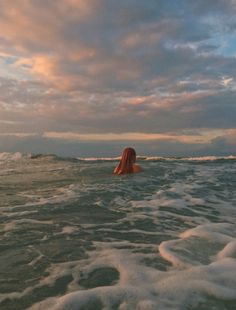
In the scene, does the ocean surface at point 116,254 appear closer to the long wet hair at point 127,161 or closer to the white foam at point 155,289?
the white foam at point 155,289

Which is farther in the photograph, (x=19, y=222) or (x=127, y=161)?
(x=127, y=161)

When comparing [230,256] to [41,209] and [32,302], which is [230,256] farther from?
[41,209]

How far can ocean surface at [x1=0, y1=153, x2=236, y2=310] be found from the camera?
10.5 feet

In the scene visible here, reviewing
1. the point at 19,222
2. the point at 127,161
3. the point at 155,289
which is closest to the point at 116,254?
the point at 155,289

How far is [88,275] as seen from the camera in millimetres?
3705

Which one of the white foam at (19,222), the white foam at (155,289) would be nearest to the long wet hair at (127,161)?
the white foam at (19,222)

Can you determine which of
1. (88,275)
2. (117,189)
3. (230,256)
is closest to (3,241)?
(88,275)

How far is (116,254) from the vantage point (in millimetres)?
4359

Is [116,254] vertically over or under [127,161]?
under

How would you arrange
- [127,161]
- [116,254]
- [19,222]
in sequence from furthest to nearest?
[127,161], [19,222], [116,254]

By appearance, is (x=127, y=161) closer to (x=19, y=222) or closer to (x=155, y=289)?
(x=19, y=222)

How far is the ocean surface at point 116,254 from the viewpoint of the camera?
3.20 m

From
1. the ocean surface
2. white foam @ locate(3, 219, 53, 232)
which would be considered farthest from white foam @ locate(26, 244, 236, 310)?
white foam @ locate(3, 219, 53, 232)

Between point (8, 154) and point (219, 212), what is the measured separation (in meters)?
33.1
